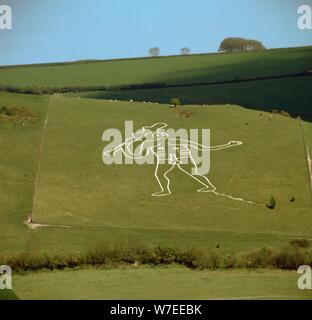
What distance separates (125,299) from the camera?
46.6m

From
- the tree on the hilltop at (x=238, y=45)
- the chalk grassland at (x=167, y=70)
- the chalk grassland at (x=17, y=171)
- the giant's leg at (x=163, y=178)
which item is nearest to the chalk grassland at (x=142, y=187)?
the chalk grassland at (x=17, y=171)

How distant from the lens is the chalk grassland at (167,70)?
101m

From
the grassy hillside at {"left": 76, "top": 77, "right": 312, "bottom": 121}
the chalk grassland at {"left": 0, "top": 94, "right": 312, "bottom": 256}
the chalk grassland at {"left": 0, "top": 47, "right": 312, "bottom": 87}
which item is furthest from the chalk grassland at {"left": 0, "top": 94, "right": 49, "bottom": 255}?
the chalk grassland at {"left": 0, "top": 47, "right": 312, "bottom": 87}

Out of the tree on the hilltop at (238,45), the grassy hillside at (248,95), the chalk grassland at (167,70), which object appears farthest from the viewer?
the tree on the hilltop at (238,45)

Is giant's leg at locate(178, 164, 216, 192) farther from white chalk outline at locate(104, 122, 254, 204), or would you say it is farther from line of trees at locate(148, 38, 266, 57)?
line of trees at locate(148, 38, 266, 57)

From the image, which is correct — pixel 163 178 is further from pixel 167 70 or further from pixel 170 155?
pixel 167 70

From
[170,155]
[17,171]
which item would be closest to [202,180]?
[170,155]

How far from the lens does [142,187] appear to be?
7000 centimetres

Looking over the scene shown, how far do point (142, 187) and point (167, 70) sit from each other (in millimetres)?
37113

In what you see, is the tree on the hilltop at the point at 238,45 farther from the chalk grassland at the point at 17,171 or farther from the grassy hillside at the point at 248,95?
the chalk grassland at the point at 17,171

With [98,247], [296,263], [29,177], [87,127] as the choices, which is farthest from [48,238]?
[87,127]

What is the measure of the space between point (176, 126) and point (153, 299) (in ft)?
115

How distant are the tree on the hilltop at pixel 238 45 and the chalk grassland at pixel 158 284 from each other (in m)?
72.8
